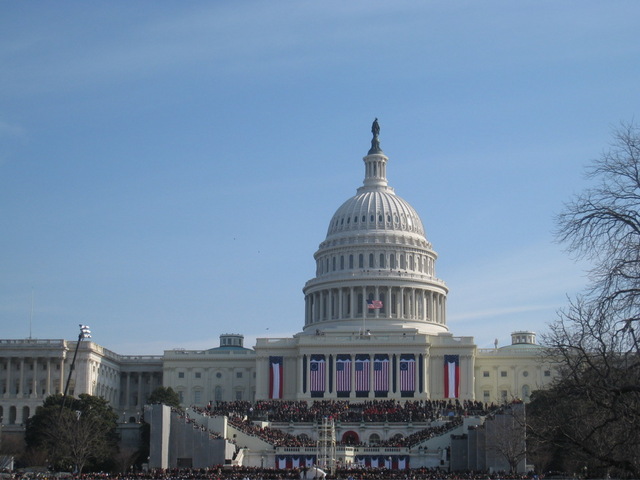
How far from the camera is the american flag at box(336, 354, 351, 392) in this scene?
159 metres

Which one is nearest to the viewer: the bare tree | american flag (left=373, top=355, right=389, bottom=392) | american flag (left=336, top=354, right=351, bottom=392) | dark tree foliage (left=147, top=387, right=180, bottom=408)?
the bare tree

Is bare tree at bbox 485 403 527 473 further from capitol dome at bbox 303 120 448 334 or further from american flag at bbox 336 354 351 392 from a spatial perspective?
capitol dome at bbox 303 120 448 334

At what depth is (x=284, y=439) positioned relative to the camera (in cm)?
12150

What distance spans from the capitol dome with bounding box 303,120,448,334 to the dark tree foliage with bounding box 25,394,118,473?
141 feet

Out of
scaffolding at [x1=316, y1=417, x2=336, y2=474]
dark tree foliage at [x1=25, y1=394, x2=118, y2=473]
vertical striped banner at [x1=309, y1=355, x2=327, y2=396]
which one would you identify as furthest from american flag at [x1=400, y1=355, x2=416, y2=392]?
scaffolding at [x1=316, y1=417, x2=336, y2=474]

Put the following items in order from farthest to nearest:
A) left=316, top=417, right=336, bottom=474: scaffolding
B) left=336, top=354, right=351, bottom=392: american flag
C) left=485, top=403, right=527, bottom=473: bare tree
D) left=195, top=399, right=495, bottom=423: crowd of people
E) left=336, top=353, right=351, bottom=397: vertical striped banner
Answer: left=336, top=354, right=351, bottom=392: american flag
left=336, top=353, right=351, bottom=397: vertical striped banner
left=195, top=399, right=495, bottom=423: crowd of people
left=316, top=417, right=336, bottom=474: scaffolding
left=485, top=403, right=527, bottom=473: bare tree

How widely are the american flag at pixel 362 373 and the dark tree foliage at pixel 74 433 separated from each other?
35320mm

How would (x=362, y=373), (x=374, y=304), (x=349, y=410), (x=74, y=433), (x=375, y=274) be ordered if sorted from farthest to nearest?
(x=375, y=274) < (x=374, y=304) < (x=362, y=373) < (x=349, y=410) < (x=74, y=433)

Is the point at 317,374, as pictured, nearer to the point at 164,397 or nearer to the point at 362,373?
the point at 362,373

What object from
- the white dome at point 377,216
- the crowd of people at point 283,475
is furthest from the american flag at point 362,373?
the crowd of people at point 283,475

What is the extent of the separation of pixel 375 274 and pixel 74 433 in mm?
67378

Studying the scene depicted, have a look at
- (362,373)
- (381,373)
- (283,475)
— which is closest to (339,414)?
(362,373)

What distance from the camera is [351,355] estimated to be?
160 metres

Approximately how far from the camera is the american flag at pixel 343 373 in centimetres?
15888
